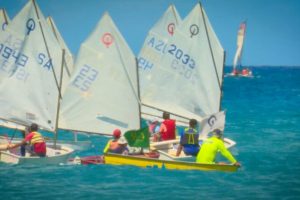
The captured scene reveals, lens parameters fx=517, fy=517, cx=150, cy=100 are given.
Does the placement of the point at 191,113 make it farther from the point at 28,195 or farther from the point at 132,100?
the point at 28,195

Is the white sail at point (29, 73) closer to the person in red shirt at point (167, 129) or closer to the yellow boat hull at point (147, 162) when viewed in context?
the yellow boat hull at point (147, 162)

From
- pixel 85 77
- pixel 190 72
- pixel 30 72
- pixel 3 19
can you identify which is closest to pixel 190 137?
pixel 85 77

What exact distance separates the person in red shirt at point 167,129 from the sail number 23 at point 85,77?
3.46 meters

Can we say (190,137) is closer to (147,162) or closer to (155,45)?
(147,162)

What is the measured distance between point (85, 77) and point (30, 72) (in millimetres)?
2292

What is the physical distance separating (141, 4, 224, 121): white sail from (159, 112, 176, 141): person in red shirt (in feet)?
11.2

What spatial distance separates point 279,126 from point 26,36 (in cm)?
2151

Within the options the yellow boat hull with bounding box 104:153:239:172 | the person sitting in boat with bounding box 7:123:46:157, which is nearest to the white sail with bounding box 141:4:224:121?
the yellow boat hull with bounding box 104:153:239:172

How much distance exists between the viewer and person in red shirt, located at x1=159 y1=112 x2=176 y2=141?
22.3m

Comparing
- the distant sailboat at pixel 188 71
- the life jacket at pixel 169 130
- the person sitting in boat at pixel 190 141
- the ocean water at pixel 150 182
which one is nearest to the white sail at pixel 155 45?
the distant sailboat at pixel 188 71

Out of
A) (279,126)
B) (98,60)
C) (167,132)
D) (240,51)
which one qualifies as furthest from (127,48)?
(240,51)

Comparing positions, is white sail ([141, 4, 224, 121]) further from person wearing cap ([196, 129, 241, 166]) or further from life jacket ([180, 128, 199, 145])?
person wearing cap ([196, 129, 241, 166])

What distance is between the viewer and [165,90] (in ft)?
87.5

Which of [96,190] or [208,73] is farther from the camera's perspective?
[208,73]
